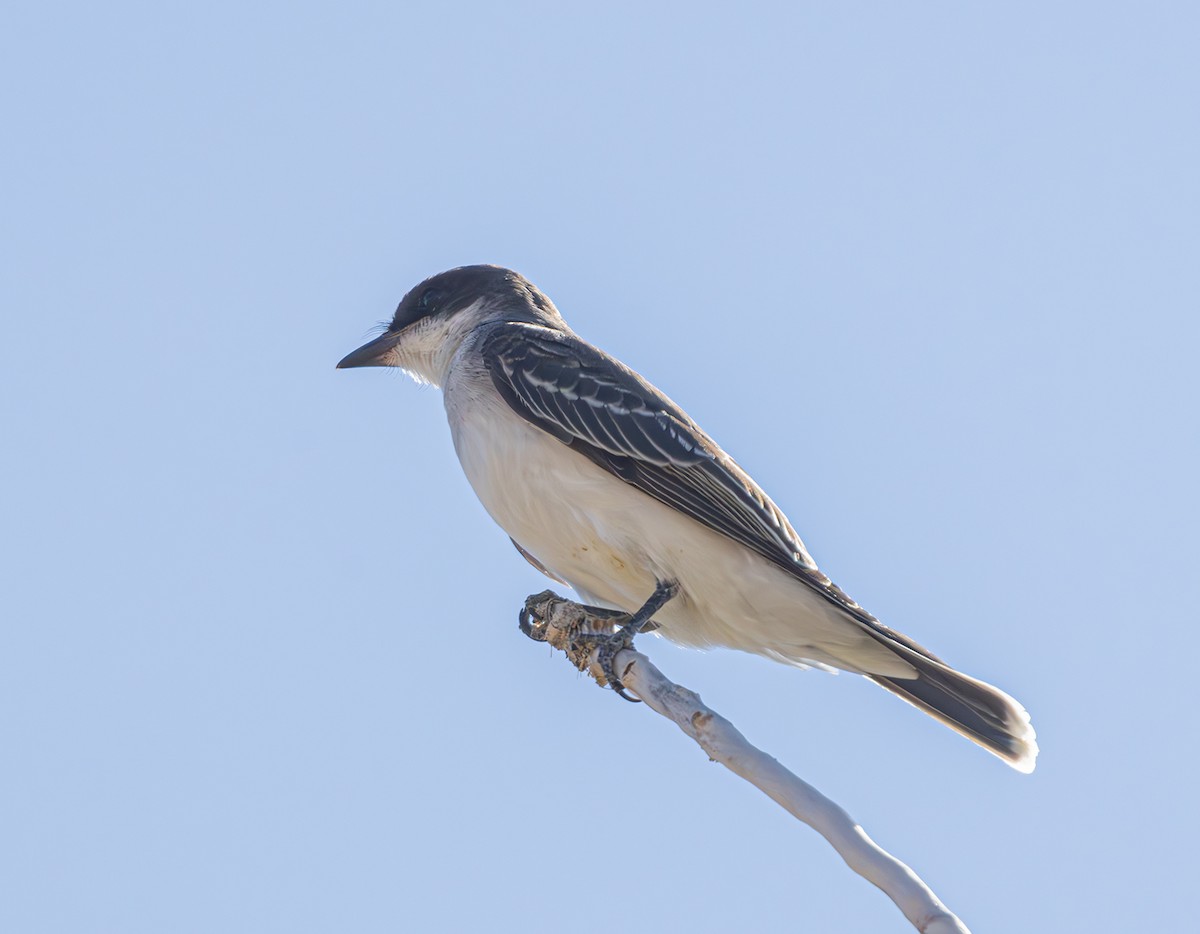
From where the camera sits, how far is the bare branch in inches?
202

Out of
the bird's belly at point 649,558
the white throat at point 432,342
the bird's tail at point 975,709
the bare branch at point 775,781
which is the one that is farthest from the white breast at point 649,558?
the white throat at point 432,342

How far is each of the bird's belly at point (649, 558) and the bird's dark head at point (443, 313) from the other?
7.90 feet

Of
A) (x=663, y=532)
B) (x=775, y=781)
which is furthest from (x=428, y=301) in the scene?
(x=775, y=781)

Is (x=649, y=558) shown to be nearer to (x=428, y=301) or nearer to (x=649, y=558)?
(x=649, y=558)

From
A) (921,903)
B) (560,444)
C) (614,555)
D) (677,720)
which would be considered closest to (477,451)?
(560,444)

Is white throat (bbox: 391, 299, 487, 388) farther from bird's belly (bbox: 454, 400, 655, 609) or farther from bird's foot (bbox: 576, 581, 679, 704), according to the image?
bird's foot (bbox: 576, 581, 679, 704)

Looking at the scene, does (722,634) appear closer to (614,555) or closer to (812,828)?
(614,555)

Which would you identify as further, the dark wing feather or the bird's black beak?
the bird's black beak

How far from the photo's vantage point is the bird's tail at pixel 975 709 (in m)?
9.27

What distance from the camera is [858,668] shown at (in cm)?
982

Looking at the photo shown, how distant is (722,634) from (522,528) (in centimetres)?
144

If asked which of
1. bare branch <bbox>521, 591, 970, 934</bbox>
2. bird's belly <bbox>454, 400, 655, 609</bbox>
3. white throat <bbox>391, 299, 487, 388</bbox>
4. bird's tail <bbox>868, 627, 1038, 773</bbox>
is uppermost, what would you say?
white throat <bbox>391, 299, 487, 388</bbox>

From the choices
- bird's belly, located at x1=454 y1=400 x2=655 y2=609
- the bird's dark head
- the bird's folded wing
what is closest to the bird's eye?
the bird's dark head

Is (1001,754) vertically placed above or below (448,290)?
below
